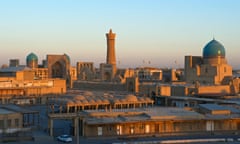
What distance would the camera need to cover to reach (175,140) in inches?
1523

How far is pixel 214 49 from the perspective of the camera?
283 ft

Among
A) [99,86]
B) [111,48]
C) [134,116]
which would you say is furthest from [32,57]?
[134,116]

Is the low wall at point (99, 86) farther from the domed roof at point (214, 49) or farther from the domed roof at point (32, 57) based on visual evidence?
the domed roof at point (32, 57)

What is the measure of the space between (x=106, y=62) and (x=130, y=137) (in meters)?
Answer: 66.4

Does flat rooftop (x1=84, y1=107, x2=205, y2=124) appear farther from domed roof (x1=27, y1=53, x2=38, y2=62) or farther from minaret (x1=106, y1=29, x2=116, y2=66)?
domed roof (x1=27, y1=53, x2=38, y2=62)

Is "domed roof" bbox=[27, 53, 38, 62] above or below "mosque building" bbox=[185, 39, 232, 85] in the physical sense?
above

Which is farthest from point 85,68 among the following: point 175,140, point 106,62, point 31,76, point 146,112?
point 175,140

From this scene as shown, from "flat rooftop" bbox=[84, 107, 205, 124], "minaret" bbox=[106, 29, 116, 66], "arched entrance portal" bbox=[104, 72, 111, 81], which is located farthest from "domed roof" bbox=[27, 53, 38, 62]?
"flat rooftop" bbox=[84, 107, 205, 124]

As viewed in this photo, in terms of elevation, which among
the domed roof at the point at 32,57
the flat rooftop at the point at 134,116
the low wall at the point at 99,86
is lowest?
the flat rooftop at the point at 134,116

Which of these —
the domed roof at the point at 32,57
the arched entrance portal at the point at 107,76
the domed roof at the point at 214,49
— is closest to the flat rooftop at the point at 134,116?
the domed roof at the point at 214,49

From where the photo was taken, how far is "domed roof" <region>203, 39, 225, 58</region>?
283ft

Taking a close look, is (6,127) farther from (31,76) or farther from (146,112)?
(31,76)

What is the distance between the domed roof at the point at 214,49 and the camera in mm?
86175

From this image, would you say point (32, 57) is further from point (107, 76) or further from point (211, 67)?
point (211, 67)
